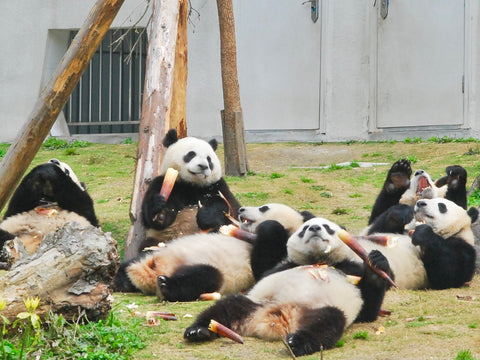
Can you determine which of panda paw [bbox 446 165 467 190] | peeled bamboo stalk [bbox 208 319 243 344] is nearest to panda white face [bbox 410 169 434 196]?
panda paw [bbox 446 165 467 190]

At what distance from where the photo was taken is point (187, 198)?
699 centimetres

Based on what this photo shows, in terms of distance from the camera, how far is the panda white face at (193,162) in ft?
22.1

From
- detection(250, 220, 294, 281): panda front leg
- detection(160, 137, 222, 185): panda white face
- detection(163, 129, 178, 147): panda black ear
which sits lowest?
detection(250, 220, 294, 281): panda front leg

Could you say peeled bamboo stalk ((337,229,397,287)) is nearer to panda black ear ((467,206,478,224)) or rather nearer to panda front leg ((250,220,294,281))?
panda front leg ((250,220,294,281))

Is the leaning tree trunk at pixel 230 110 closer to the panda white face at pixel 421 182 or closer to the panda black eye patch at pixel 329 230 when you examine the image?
the panda white face at pixel 421 182

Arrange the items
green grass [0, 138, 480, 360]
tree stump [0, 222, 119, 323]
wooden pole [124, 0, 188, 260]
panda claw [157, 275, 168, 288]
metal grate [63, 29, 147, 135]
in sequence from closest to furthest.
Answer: tree stump [0, 222, 119, 323] < green grass [0, 138, 480, 360] < panda claw [157, 275, 168, 288] < wooden pole [124, 0, 188, 260] < metal grate [63, 29, 147, 135]

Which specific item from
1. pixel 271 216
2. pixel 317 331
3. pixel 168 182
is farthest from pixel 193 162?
pixel 317 331

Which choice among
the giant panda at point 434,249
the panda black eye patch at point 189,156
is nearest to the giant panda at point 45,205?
the panda black eye patch at point 189,156

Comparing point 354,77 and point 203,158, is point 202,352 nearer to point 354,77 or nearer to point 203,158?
point 203,158

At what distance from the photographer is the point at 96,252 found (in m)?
3.93

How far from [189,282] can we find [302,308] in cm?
124

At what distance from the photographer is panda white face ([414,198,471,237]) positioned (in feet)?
20.0

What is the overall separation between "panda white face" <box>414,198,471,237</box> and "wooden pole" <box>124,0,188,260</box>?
2.61m

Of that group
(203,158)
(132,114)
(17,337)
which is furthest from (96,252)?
(132,114)
